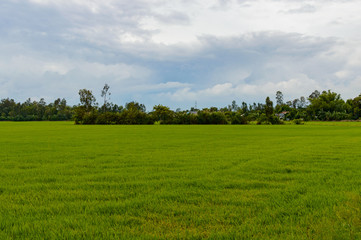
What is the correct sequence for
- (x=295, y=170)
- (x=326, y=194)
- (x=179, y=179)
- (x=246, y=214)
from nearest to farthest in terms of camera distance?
(x=246, y=214), (x=326, y=194), (x=179, y=179), (x=295, y=170)

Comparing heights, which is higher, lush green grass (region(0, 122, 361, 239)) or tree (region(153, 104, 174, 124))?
tree (region(153, 104, 174, 124))

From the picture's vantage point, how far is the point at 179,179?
7.01 m

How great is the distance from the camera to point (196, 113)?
71.8m

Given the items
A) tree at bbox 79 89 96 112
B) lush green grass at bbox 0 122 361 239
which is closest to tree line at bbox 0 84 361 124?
tree at bbox 79 89 96 112

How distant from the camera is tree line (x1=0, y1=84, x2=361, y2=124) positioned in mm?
66750

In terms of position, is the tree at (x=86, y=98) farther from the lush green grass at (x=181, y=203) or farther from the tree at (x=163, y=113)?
the lush green grass at (x=181, y=203)

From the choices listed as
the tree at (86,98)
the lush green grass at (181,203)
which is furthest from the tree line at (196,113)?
the lush green grass at (181,203)

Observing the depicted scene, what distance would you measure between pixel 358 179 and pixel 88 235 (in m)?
7.12

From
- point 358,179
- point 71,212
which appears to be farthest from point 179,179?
point 358,179

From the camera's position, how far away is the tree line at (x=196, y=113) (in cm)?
6675

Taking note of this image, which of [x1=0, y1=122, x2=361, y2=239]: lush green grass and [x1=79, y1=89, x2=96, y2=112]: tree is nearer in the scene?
[x1=0, y1=122, x2=361, y2=239]: lush green grass

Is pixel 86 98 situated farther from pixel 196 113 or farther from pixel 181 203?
pixel 181 203

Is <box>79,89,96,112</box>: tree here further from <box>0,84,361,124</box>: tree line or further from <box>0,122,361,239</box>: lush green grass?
<box>0,122,361,239</box>: lush green grass

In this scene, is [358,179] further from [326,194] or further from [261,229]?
[261,229]
